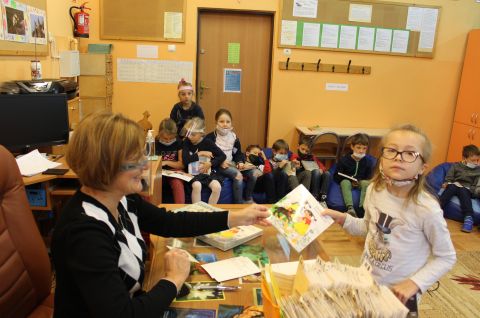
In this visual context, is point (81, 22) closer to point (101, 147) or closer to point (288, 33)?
point (288, 33)

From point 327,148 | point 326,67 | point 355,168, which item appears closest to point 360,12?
point 326,67

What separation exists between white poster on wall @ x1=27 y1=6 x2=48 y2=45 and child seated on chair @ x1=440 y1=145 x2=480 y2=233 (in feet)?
14.0

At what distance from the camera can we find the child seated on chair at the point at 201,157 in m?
3.76

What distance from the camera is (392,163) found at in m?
1.48

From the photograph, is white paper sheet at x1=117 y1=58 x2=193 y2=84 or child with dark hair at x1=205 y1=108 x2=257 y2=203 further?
white paper sheet at x1=117 y1=58 x2=193 y2=84

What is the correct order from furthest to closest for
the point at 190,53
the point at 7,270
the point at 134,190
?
the point at 190,53
the point at 7,270
the point at 134,190

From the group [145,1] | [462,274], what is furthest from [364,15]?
[462,274]

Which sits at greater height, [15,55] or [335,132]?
[15,55]

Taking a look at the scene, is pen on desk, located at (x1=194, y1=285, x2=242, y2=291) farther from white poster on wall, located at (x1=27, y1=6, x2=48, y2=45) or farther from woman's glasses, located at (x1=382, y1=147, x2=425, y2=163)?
white poster on wall, located at (x1=27, y1=6, x2=48, y2=45)

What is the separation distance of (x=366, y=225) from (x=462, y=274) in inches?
77.6

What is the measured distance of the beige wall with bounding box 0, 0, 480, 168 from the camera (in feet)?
16.4

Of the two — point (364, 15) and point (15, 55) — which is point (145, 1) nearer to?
point (15, 55)

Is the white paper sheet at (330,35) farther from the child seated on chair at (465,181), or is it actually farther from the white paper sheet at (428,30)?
the child seated on chair at (465,181)

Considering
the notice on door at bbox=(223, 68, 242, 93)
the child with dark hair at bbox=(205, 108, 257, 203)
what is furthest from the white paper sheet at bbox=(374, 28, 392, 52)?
the child with dark hair at bbox=(205, 108, 257, 203)
